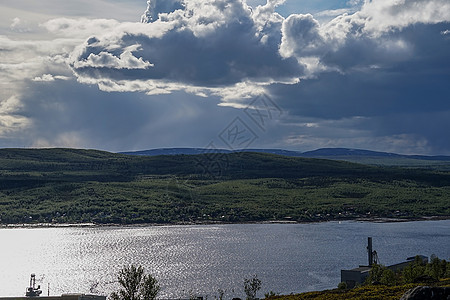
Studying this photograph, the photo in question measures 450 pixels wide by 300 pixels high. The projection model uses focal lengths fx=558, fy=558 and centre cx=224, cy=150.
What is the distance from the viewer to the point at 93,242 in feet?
560

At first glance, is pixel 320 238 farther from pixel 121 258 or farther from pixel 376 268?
pixel 376 268

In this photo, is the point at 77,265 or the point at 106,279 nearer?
the point at 106,279

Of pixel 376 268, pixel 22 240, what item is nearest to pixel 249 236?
pixel 22 240

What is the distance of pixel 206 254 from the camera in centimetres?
14412

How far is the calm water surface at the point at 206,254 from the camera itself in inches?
4429

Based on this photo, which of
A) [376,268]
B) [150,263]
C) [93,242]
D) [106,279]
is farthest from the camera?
[93,242]

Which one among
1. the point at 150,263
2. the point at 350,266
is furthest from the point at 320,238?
the point at 150,263

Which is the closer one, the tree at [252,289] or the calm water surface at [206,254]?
the tree at [252,289]

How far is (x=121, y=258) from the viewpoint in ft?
474

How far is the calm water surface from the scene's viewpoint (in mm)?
112500

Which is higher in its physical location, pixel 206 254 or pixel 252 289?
pixel 206 254

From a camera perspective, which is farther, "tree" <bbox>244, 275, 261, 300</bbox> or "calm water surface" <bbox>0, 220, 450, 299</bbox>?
"calm water surface" <bbox>0, 220, 450, 299</bbox>

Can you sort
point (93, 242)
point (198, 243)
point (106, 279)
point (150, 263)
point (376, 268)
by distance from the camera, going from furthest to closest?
point (93, 242), point (198, 243), point (150, 263), point (106, 279), point (376, 268)

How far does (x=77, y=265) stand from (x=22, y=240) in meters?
50.1
